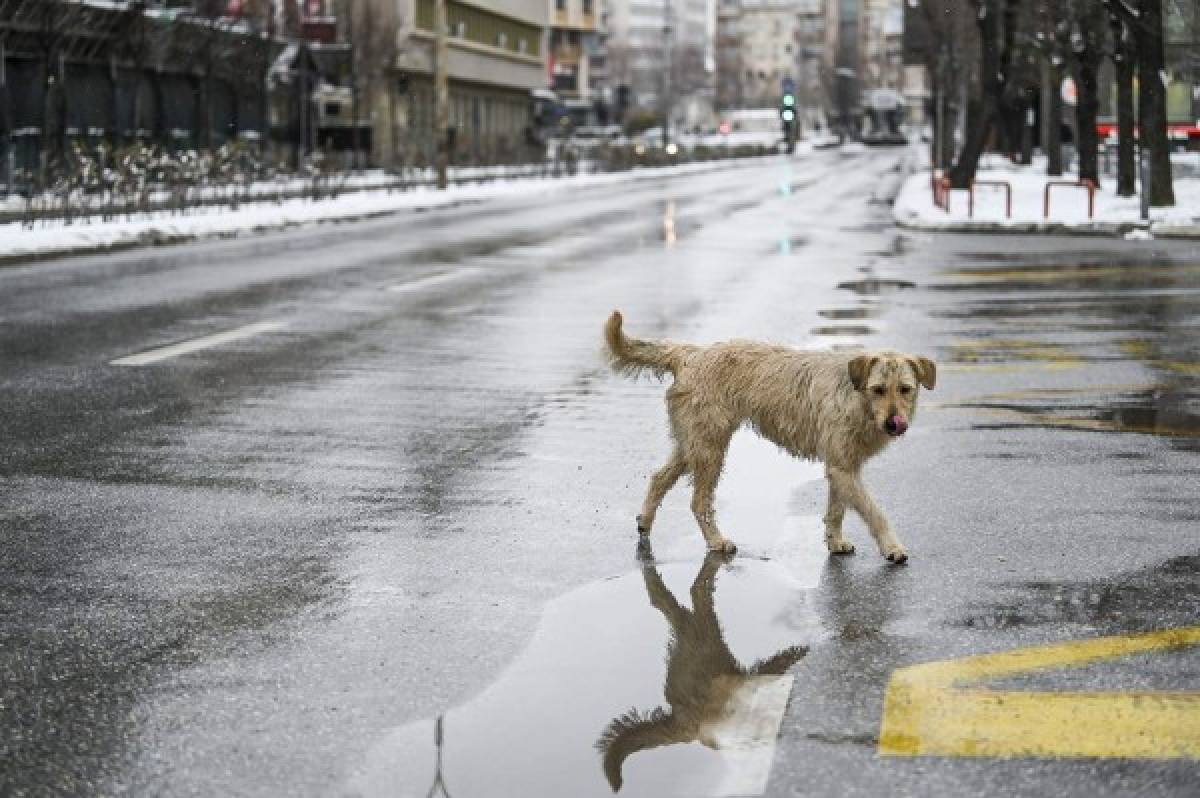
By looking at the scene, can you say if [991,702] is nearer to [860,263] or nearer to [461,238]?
[860,263]

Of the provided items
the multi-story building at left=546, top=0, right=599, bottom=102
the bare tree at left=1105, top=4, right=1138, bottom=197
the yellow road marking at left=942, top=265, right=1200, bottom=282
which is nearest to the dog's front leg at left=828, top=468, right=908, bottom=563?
the yellow road marking at left=942, top=265, right=1200, bottom=282

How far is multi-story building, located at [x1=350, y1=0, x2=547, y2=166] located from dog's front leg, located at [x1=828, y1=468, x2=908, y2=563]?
50.2 m

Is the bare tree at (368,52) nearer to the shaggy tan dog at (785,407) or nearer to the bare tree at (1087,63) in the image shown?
the bare tree at (1087,63)

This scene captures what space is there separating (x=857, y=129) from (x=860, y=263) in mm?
173628

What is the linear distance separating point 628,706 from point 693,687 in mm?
270

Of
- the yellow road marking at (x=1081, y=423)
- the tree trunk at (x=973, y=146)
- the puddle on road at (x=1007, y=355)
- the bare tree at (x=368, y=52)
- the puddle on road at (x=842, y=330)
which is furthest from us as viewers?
the bare tree at (x=368, y=52)

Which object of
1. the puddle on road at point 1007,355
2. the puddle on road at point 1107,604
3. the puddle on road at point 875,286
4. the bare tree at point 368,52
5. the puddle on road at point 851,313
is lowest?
the puddle on road at point 1107,604

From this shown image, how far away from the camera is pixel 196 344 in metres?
15.0

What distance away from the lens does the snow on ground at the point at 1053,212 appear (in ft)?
105

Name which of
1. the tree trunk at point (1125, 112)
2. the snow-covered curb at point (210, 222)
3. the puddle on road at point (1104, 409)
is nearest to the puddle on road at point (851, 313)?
the puddle on road at point (1104, 409)

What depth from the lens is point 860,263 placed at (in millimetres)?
24781

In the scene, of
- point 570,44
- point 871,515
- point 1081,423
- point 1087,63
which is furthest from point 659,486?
point 570,44

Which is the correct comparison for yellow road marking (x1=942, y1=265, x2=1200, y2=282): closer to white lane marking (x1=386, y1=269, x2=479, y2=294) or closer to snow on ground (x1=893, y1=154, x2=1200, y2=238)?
white lane marking (x1=386, y1=269, x2=479, y2=294)

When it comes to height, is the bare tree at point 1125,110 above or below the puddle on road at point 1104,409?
above
